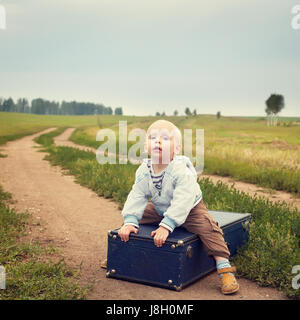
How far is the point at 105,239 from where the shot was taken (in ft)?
19.9

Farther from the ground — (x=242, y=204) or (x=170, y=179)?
Result: (x=170, y=179)

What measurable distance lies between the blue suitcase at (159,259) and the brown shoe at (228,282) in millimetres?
271

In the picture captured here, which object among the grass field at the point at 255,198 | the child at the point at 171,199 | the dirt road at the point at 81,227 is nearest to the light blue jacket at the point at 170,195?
the child at the point at 171,199

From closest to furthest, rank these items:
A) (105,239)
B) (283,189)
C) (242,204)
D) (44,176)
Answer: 1. (105,239)
2. (242,204)
3. (283,189)
4. (44,176)

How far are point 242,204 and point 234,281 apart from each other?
111 inches

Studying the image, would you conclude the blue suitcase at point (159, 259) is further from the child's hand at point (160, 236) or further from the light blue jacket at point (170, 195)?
the light blue jacket at point (170, 195)

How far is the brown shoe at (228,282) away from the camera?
416cm

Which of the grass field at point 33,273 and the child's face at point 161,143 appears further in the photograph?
the child's face at point 161,143

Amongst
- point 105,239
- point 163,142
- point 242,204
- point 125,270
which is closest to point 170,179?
point 163,142

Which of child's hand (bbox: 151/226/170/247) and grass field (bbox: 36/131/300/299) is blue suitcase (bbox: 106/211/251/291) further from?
grass field (bbox: 36/131/300/299)

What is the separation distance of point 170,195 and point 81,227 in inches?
104

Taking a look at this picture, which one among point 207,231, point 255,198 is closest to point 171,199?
point 207,231
